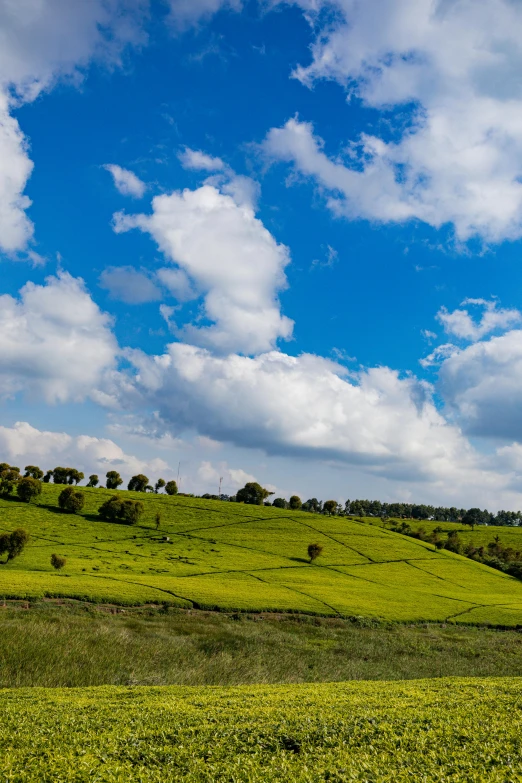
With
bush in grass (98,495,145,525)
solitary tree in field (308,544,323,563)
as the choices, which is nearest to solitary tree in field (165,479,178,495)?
bush in grass (98,495,145,525)

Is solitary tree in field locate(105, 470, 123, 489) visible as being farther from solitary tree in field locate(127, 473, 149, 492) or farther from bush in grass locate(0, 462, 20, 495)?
bush in grass locate(0, 462, 20, 495)

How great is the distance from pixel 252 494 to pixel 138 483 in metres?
36.1

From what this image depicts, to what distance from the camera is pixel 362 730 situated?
36.3ft

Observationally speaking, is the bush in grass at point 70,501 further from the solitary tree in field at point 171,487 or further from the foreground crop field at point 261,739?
the foreground crop field at point 261,739

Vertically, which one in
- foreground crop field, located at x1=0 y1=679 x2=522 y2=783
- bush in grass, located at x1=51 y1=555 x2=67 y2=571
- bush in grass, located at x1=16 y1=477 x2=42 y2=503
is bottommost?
bush in grass, located at x1=51 y1=555 x2=67 y2=571

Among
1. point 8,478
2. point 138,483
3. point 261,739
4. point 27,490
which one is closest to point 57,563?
point 27,490

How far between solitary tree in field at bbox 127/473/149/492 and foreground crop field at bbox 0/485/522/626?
16.7 metres

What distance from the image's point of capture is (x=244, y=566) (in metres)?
80.2

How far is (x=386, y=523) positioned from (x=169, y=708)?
156m

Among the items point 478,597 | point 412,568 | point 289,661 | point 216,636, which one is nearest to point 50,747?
point 289,661

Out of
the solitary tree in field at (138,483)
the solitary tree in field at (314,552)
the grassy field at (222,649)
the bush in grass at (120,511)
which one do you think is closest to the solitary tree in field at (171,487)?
the solitary tree in field at (138,483)

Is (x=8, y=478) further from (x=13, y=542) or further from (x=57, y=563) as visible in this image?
(x=57, y=563)

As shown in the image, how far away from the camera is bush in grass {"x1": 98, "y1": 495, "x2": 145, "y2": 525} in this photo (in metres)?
114

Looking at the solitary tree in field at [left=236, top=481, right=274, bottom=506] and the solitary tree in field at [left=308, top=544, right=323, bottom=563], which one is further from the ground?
the solitary tree in field at [left=236, top=481, right=274, bottom=506]
